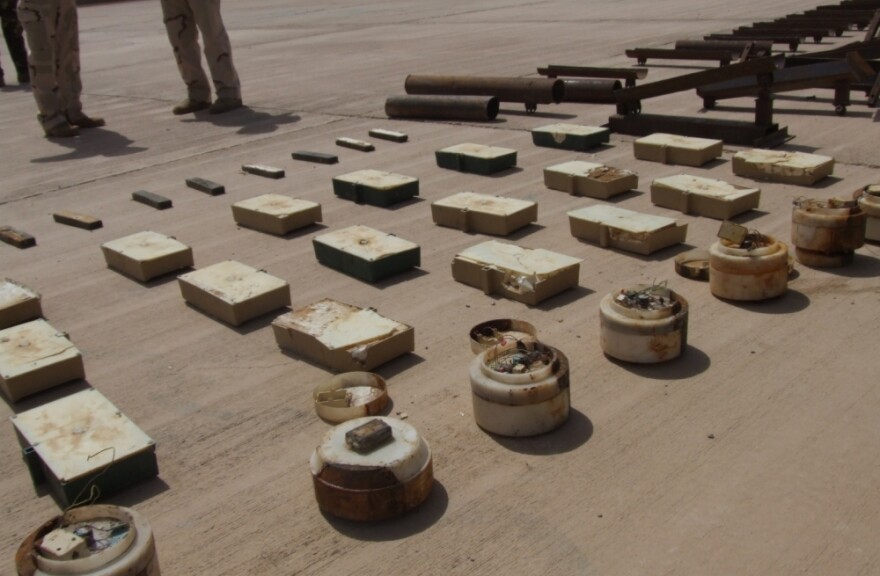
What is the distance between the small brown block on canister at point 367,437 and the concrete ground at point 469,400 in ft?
1.05

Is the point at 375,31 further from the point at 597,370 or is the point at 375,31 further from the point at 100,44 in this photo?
the point at 597,370

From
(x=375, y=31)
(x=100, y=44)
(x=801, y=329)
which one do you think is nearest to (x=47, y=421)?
(x=801, y=329)

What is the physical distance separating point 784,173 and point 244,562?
559 centimetres

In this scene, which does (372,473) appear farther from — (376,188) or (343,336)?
(376,188)

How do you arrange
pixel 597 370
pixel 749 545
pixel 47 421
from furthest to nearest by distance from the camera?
pixel 597 370 < pixel 47 421 < pixel 749 545

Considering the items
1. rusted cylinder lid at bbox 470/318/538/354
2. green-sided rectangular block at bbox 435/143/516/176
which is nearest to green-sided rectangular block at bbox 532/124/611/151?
green-sided rectangular block at bbox 435/143/516/176

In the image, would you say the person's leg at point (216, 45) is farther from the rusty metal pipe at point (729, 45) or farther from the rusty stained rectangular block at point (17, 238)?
the rusty metal pipe at point (729, 45)

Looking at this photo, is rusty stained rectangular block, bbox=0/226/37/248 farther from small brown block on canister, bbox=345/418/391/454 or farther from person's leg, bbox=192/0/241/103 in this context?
person's leg, bbox=192/0/241/103

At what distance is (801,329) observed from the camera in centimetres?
474

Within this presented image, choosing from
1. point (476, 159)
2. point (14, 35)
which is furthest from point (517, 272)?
point (14, 35)

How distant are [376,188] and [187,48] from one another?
6191 millimetres

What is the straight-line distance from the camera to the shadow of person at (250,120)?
36.4 ft

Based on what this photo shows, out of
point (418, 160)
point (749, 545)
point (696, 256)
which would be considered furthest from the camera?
point (418, 160)

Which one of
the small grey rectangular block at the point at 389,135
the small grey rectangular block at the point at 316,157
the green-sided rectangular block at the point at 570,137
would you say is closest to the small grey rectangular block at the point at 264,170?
the small grey rectangular block at the point at 316,157
